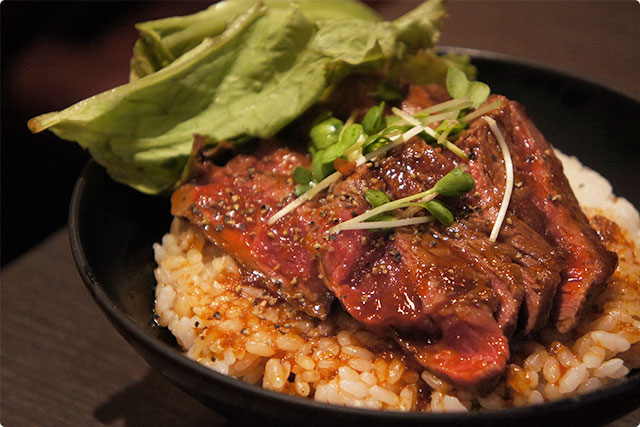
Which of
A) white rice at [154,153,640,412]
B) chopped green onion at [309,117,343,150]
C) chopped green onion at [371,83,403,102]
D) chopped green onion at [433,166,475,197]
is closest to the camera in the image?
white rice at [154,153,640,412]

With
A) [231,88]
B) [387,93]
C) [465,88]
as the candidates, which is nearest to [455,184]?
[465,88]

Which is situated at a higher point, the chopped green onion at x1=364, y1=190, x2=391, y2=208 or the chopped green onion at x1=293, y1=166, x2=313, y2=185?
the chopped green onion at x1=364, y1=190, x2=391, y2=208

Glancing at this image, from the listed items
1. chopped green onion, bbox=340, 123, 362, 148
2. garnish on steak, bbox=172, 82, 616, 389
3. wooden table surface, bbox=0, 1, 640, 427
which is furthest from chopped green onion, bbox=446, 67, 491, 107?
wooden table surface, bbox=0, 1, 640, 427

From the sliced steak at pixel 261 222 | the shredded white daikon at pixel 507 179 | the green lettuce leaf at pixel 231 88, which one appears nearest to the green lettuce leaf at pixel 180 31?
the green lettuce leaf at pixel 231 88

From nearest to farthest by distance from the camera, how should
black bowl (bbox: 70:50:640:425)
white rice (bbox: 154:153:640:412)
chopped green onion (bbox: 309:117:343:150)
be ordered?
black bowl (bbox: 70:50:640:425)
white rice (bbox: 154:153:640:412)
chopped green onion (bbox: 309:117:343:150)

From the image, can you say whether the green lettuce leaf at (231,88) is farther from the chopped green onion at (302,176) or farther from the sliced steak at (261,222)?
the chopped green onion at (302,176)

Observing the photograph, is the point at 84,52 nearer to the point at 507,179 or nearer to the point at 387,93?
the point at 387,93

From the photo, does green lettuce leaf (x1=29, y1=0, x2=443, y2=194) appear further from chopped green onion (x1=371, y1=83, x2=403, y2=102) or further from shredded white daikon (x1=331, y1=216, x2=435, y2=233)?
shredded white daikon (x1=331, y1=216, x2=435, y2=233)

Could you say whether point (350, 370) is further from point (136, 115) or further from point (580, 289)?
point (136, 115)
